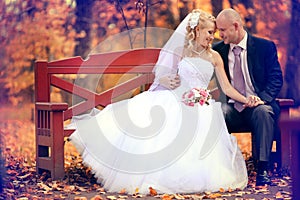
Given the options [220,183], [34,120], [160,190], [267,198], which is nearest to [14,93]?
[34,120]

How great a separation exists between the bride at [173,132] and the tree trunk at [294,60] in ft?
1.33

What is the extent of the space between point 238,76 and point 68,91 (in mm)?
1452

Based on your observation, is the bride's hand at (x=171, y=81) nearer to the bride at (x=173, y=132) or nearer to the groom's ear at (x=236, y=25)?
the bride at (x=173, y=132)

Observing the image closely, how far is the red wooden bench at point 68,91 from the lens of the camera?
5367 millimetres

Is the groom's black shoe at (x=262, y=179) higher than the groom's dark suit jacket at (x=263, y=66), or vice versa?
the groom's dark suit jacket at (x=263, y=66)

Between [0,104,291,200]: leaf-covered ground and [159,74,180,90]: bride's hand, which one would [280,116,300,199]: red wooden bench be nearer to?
[0,104,291,200]: leaf-covered ground

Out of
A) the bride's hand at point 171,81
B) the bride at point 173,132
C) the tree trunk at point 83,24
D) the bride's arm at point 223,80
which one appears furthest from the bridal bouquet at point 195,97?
the tree trunk at point 83,24

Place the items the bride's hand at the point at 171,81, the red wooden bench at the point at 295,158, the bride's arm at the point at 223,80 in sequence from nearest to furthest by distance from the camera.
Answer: the red wooden bench at the point at 295,158 → the bride's hand at the point at 171,81 → the bride's arm at the point at 223,80

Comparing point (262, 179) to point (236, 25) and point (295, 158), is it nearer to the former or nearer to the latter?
point (236, 25)

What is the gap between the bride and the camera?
504cm

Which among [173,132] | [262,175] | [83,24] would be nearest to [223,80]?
[173,132]

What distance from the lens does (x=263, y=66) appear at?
561 centimetres

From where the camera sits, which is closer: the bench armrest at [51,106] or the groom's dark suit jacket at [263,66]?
the bench armrest at [51,106]

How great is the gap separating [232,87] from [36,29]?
5.61 feet
